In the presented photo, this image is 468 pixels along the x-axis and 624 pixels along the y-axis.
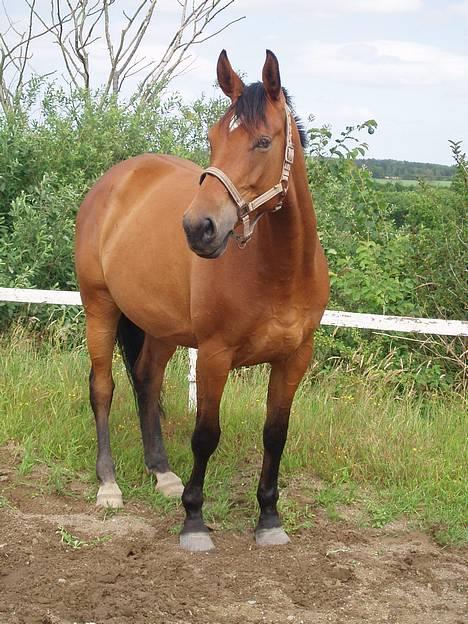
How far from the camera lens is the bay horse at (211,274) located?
3293 millimetres

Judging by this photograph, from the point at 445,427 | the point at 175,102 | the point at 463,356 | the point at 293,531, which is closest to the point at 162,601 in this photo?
the point at 293,531

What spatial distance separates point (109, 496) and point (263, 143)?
2.40 meters

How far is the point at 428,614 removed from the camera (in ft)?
11.3

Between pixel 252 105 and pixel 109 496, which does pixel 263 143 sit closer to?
pixel 252 105

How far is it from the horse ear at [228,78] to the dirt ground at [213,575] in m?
2.20

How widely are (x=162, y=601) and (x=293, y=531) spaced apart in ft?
3.79

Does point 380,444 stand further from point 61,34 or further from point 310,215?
point 61,34

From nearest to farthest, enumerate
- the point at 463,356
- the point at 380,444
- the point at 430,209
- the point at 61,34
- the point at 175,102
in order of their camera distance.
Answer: the point at 380,444 < the point at 463,356 < the point at 430,209 < the point at 175,102 < the point at 61,34

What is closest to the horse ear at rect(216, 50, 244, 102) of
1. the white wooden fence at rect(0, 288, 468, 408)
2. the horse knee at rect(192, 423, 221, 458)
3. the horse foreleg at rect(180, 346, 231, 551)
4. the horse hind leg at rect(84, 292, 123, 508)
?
the horse foreleg at rect(180, 346, 231, 551)

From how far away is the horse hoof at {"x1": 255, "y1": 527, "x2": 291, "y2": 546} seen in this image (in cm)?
418

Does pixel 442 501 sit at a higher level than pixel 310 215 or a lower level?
lower

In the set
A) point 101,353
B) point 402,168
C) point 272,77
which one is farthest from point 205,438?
point 402,168

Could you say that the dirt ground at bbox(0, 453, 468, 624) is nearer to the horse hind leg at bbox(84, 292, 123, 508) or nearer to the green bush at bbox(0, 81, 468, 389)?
the horse hind leg at bbox(84, 292, 123, 508)

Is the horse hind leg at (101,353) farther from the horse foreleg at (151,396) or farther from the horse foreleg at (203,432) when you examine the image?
the horse foreleg at (203,432)
